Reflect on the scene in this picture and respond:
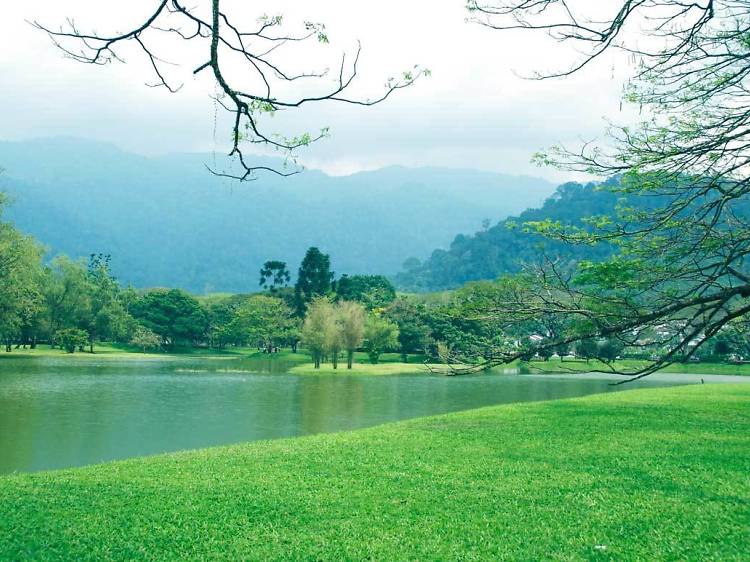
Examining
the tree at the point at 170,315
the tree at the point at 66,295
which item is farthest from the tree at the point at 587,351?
the tree at the point at 170,315

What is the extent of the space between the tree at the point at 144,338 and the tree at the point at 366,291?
2236 cm

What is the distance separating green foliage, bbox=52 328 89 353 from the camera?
217ft

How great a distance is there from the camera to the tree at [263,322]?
74.9 meters

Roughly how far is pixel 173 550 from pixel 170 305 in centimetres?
7879

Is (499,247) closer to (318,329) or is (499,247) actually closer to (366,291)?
(366,291)

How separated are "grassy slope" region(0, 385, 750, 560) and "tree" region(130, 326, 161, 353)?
66.2m

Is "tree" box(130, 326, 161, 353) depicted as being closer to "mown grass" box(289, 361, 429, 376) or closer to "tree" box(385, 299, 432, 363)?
"mown grass" box(289, 361, 429, 376)

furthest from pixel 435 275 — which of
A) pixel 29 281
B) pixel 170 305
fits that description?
pixel 29 281

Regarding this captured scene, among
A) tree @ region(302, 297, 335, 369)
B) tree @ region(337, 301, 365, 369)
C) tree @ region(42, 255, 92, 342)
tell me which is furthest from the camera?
tree @ region(42, 255, 92, 342)

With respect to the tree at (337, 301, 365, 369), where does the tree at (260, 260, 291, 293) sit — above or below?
above

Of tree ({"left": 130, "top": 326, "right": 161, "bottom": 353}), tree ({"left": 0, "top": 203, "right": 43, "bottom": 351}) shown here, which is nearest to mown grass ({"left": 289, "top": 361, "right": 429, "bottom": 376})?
tree ({"left": 0, "top": 203, "right": 43, "bottom": 351})

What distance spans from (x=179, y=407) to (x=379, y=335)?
37242 millimetres

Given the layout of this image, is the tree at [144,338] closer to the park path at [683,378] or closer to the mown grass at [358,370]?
the mown grass at [358,370]

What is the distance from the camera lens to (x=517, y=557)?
601 centimetres
